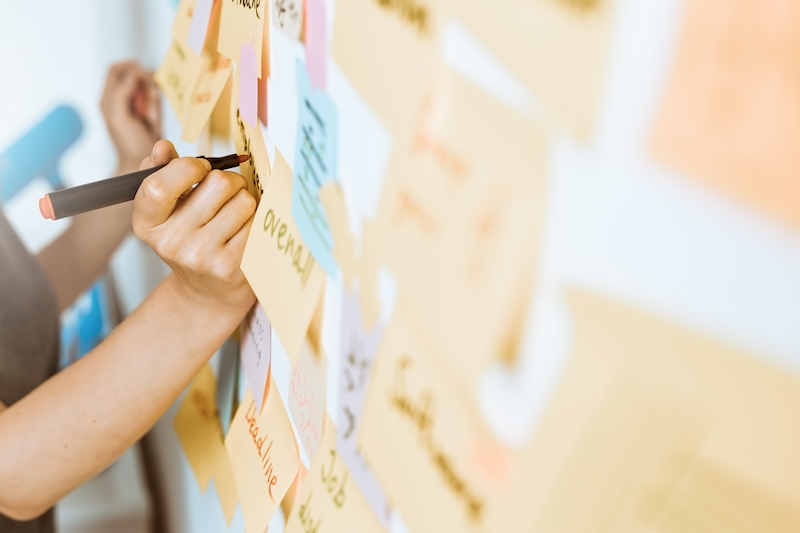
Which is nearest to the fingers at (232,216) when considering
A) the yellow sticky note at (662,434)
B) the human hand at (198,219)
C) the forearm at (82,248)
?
the human hand at (198,219)

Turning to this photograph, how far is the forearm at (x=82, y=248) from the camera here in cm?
105

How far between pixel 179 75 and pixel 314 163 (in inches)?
16.1

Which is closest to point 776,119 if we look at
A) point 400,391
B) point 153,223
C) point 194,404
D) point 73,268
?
point 400,391

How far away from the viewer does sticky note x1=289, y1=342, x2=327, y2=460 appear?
38cm

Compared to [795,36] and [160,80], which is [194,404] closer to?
[160,80]

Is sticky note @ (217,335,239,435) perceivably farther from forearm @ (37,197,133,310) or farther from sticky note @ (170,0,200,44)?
forearm @ (37,197,133,310)

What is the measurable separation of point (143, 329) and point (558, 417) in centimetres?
44

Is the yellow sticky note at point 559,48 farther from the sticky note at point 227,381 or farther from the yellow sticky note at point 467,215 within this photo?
the sticky note at point 227,381

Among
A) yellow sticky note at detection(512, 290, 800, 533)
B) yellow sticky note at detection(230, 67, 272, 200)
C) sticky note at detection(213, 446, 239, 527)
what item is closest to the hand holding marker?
yellow sticky note at detection(230, 67, 272, 200)

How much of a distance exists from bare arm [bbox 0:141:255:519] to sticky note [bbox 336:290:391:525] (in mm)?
172

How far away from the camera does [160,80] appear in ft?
2.57

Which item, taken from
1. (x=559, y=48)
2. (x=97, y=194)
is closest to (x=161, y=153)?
(x=97, y=194)

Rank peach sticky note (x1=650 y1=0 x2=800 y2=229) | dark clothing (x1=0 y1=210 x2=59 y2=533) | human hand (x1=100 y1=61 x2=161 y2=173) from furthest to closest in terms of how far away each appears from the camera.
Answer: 1. human hand (x1=100 y1=61 x2=161 y2=173)
2. dark clothing (x1=0 y1=210 x2=59 y2=533)
3. peach sticky note (x1=650 y1=0 x2=800 y2=229)

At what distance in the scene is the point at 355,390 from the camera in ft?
1.05
